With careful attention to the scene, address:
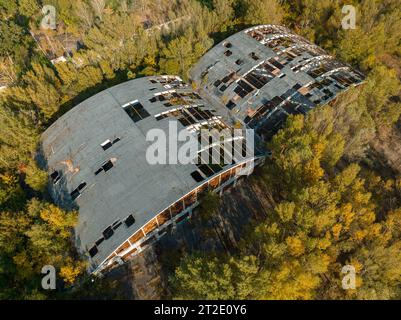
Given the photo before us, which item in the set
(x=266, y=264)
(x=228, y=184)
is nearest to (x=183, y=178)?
(x=228, y=184)

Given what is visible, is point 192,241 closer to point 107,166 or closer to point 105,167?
point 107,166

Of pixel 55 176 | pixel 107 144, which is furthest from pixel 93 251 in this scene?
pixel 107 144

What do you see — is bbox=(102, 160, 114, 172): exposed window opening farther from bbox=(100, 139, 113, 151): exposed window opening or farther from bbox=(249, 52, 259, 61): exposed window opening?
bbox=(249, 52, 259, 61): exposed window opening

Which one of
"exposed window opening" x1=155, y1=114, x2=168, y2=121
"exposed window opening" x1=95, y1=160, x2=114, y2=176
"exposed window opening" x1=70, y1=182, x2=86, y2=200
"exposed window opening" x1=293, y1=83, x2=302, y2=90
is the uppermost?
"exposed window opening" x1=293, y1=83, x2=302, y2=90

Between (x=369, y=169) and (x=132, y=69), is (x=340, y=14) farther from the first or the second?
(x=132, y=69)

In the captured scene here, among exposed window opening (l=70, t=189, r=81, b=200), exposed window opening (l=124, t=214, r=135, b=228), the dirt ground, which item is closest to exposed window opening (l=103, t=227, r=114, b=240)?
exposed window opening (l=124, t=214, r=135, b=228)

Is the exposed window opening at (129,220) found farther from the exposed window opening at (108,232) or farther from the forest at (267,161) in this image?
the forest at (267,161)
